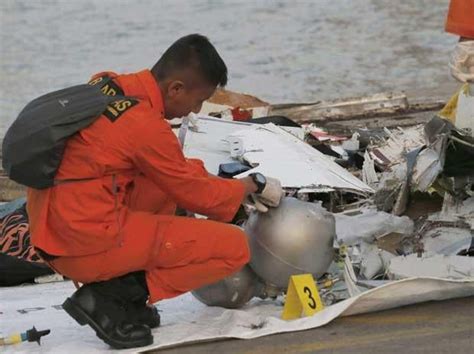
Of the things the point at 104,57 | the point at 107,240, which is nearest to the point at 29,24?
the point at 104,57

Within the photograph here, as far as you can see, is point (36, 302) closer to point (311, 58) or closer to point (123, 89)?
point (123, 89)

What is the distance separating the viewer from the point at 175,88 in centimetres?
371

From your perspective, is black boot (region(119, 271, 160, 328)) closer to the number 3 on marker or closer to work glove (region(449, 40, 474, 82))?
the number 3 on marker

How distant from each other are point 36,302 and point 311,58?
7.81 m

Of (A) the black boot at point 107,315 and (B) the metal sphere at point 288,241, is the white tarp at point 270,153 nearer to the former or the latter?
(B) the metal sphere at point 288,241

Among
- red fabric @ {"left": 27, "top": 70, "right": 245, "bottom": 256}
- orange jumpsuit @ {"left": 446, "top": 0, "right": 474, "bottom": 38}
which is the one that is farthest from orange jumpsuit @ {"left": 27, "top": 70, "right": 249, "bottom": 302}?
orange jumpsuit @ {"left": 446, "top": 0, "right": 474, "bottom": 38}

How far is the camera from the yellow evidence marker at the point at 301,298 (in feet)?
12.5

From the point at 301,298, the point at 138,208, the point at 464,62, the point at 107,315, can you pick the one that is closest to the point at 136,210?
the point at 138,208

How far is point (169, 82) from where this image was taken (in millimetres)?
3707

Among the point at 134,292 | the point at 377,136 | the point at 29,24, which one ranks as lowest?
the point at 29,24

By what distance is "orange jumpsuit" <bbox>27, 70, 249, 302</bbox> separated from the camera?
139 inches

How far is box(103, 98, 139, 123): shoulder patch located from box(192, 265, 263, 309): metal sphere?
0.77 metres

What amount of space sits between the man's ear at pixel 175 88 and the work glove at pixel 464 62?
167 centimetres

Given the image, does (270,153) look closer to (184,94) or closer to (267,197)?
(267,197)
